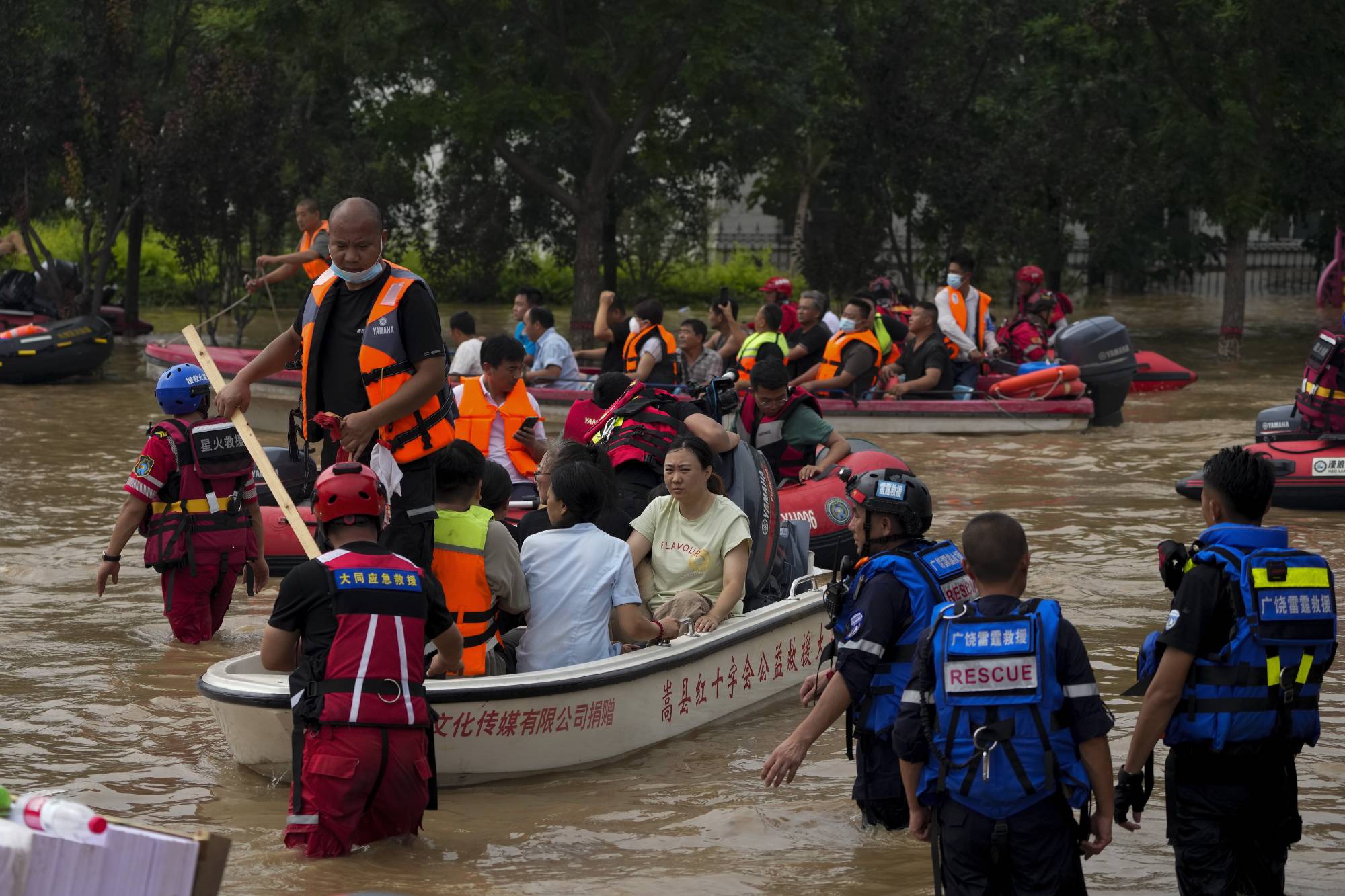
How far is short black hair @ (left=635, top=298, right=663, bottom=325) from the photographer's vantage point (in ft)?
48.0

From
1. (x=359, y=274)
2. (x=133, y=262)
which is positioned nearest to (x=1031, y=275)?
(x=359, y=274)

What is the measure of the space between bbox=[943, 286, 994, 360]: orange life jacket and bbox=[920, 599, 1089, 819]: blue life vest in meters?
14.0

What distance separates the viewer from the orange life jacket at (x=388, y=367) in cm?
600

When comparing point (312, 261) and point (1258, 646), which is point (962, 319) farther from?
point (1258, 646)

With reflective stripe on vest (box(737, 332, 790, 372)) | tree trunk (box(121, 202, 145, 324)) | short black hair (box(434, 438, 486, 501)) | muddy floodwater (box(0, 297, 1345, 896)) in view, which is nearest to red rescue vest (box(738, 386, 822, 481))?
muddy floodwater (box(0, 297, 1345, 896))

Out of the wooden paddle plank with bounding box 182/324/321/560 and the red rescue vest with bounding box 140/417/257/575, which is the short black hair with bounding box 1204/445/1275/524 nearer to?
the wooden paddle plank with bounding box 182/324/321/560

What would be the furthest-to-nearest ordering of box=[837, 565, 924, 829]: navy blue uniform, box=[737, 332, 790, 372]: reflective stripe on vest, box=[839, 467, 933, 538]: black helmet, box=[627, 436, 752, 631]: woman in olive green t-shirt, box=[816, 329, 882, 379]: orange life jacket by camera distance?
box=[816, 329, 882, 379]: orange life jacket < box=[737, 332, 790, 372]: reflective stripe on vest < box=[627, 436, 752, 631]: woman in olive green t-shirt < box=[839, 467, 933, 538]: black helmet < box=[837, 565, 924, 829]: navy blue uniform

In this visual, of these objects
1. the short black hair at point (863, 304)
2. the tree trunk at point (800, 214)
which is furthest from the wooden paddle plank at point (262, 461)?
the tree trunk at point (800, 214)

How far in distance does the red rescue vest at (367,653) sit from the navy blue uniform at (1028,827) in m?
1.65

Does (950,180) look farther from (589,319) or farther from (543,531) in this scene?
(543,531)

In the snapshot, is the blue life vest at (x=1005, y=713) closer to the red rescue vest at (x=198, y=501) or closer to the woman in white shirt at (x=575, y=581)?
the woman in white shirt at (x=575, y=581)

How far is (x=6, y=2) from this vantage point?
2275 centimetres

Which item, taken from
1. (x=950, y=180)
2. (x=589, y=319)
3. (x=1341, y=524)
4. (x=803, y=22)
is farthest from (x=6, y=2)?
(x=1341, y=524)

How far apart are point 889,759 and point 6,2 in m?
20.9
